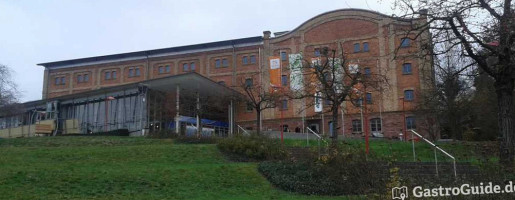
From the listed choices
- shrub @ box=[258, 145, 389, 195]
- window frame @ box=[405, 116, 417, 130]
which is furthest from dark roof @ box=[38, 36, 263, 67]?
shrub @ box=[258, 145, 389, 195]

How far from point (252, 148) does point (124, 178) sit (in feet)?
22.0

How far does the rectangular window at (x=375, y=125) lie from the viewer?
4441 cm

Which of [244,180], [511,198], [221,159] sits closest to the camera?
[511,198]

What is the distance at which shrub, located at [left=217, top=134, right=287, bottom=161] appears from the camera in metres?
18.4

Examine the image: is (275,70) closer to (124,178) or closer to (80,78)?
(80,78)

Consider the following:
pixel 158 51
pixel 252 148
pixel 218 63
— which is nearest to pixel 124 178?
pixel 252 148

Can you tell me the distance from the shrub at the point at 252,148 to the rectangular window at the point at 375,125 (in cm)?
2684

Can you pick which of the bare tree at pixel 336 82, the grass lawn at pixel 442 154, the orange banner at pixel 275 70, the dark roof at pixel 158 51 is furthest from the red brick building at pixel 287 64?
the grass lawn at pixel 442 154

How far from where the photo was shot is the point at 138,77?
57.9 metres

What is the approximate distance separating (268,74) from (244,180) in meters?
36.2

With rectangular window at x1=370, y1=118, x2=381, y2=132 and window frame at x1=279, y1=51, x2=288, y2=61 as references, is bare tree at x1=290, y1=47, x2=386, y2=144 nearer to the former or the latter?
rectangular window at x1=370, y1=118, x2=381, y2=132

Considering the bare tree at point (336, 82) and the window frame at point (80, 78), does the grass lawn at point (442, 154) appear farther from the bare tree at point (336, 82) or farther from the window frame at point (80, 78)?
the window frame at point (80, 78)

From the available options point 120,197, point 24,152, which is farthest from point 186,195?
point 24,152

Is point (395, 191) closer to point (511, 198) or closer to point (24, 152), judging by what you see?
point (511, 198)
